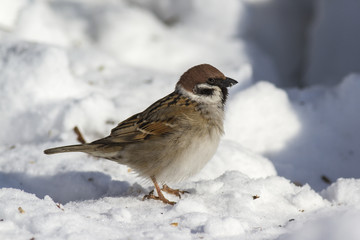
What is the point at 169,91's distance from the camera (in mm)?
5652

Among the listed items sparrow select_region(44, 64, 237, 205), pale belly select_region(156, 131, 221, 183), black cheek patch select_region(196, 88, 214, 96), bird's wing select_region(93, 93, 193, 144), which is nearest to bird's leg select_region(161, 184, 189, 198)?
sparrow select_region(44, 64, 237, 205)

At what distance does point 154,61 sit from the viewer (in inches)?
254

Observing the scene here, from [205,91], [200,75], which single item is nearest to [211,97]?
[205,91]

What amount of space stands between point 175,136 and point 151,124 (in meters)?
0.23

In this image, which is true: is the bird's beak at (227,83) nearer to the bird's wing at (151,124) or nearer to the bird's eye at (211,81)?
the bird's eye at (211,81)

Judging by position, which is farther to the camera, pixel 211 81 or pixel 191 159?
pixel 211 81

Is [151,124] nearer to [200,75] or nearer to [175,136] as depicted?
[175,136]

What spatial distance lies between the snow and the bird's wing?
0.41 metres

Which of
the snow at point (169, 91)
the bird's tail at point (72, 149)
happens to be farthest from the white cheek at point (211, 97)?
the bird's tail at point (72, 149)

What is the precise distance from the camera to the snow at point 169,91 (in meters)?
3.15

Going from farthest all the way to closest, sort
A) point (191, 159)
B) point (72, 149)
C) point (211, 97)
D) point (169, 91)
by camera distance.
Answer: point (169, 91)
point (211, 97)
point (72, 149)
point (191, 159)

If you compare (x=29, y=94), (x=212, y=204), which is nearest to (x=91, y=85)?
(x=29, y=94)

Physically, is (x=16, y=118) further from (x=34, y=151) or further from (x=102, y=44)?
(x=102, y=44)

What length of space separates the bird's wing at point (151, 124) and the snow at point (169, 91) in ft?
1.35
